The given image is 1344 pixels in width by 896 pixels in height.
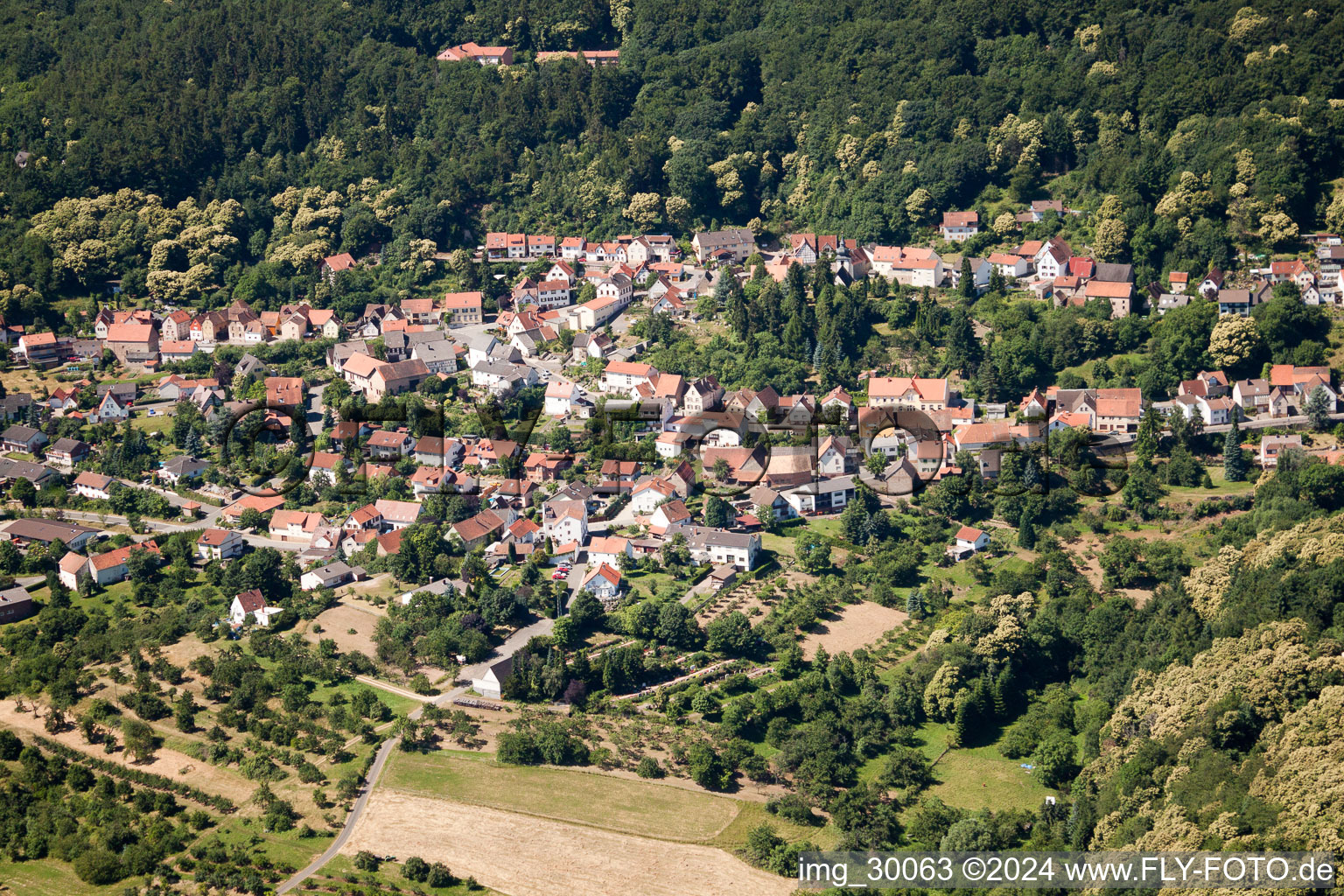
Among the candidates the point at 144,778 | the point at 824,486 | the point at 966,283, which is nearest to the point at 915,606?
the point at 824,486

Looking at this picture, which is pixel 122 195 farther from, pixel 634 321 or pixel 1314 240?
pixel 1314 240

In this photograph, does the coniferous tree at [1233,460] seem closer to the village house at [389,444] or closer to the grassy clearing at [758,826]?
the grassy clearing at [758,826]

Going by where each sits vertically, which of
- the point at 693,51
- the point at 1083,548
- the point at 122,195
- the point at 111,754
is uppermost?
the point at 693,51

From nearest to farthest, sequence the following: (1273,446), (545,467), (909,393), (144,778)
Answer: (144,778)
(1273,446)
(545,467)
(909,393)

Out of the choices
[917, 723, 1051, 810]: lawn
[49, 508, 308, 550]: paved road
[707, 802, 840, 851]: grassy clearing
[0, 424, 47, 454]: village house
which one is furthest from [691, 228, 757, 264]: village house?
[707, 802, 840, 851]: grassy clearing

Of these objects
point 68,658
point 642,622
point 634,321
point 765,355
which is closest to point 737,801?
point 642,622

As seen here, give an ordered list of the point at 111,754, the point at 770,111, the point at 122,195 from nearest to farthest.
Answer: the point at 111,754 → the point at 122,195 → the point at 770,111

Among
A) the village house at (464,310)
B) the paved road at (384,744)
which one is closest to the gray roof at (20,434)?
the village house at (464,310)

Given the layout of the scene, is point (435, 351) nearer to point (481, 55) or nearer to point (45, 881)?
point (45, 881)
